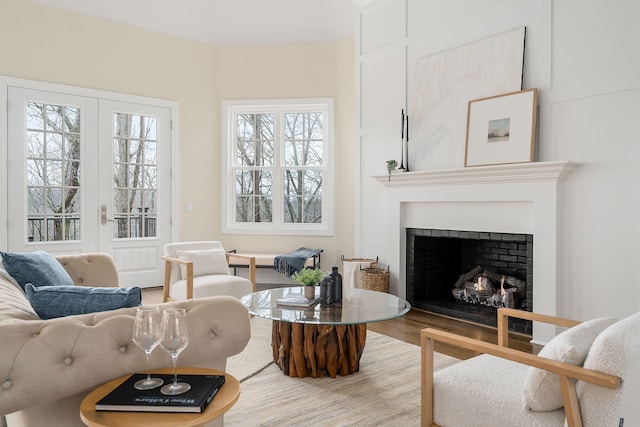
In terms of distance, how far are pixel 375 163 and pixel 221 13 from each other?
9.64 feet

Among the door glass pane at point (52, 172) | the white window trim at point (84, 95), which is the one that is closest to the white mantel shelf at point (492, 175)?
the white window trim at point (84, 95)

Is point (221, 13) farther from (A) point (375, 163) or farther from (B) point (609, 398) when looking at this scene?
(B) point (609, 398)

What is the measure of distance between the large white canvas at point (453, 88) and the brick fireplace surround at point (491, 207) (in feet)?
0.75

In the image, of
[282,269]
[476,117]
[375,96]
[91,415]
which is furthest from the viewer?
[282,269]

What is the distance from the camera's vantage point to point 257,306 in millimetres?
2963

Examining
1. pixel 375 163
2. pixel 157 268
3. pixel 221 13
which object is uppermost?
pixel 221 13

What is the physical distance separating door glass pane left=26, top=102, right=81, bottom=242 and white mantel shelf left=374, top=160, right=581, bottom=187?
3503mm

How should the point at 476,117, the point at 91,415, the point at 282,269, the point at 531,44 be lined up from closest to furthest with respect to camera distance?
the point at 91,415
the point at 531,44
the point at 476,117
the point at 282,269

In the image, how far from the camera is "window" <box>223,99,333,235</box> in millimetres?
6270

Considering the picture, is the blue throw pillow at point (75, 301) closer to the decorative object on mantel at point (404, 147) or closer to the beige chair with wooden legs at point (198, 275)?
the beige chair with wooden legs at point (198, 275)

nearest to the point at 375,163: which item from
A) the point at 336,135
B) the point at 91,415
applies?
the point at 336,135

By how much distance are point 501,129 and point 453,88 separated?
2.26 feet

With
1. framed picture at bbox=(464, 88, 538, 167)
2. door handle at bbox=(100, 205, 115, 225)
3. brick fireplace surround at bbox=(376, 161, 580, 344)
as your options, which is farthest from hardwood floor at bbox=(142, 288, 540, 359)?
door handle at bbox=(100, 205, 115, 225)

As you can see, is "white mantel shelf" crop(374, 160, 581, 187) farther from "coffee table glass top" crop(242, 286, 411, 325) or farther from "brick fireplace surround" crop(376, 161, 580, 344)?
"coffee table glass top" crop(242, 286, 411, 325)
